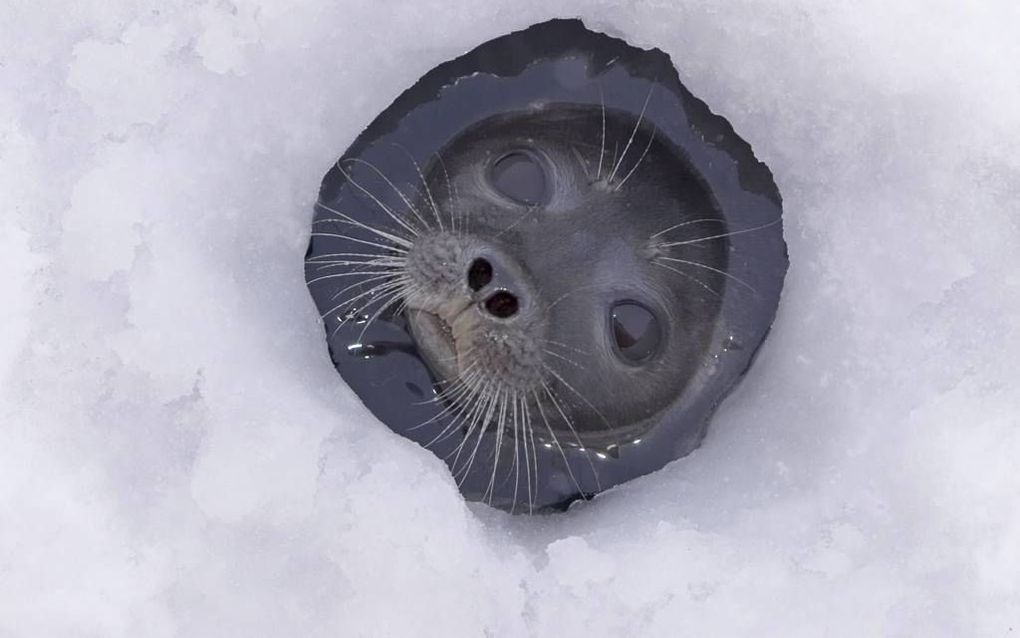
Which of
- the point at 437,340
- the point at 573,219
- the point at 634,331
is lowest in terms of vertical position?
the point at 437,340

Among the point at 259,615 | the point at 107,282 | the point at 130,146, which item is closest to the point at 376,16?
the point at 130,146

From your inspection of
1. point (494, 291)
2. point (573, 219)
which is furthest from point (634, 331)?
point (494, 291)

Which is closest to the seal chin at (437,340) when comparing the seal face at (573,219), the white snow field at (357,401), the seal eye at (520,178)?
the seal face at (573,219)

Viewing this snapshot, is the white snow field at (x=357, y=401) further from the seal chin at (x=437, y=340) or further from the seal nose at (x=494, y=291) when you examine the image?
the seal nose at (x=494, y=291)

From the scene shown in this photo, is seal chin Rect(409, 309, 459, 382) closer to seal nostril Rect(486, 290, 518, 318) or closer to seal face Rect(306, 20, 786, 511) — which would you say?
seal face Rect(306, 20, 786, 511)

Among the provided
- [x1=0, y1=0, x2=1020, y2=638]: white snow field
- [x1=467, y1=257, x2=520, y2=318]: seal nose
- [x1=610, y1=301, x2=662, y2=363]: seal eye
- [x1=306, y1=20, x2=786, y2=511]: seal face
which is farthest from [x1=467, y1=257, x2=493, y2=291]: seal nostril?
[x1=0, y1=0, x2=1020, y2=638]: white snow field

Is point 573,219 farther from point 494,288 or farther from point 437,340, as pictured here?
point 437,340
